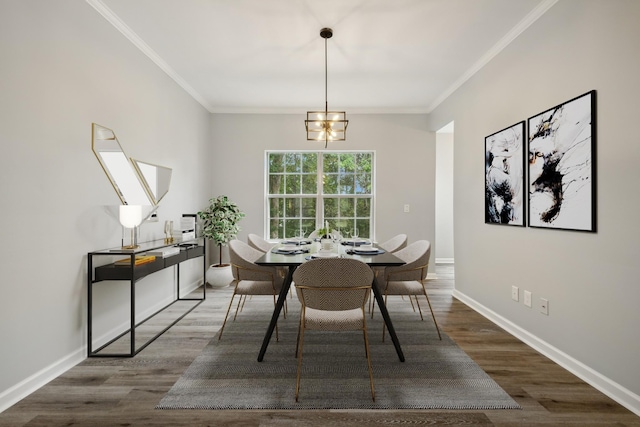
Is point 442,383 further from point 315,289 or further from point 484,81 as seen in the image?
point 484,81

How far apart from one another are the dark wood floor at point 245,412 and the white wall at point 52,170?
0.25 m

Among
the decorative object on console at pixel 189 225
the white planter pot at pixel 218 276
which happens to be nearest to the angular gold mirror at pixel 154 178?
the decorative object on console at pixel 189 225

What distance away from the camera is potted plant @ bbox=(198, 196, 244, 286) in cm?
451

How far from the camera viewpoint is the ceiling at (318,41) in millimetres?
2633

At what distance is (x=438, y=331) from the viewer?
2834 millimetres

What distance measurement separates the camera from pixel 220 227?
4512 millimetres

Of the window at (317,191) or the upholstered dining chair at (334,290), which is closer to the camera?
the upholstered dining chair at (334,290)

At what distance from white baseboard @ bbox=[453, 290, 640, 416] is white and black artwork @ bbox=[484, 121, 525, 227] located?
962 mm

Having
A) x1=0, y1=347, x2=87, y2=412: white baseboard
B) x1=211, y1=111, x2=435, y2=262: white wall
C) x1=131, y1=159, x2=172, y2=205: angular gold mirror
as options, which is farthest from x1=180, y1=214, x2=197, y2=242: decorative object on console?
x1=0, y1=347, x2=87, y2=412: white baseboard

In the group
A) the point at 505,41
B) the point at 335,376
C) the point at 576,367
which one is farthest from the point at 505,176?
the point at 335,376

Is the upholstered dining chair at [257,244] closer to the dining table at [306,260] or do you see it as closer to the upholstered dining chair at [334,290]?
the dining table at [306,260]

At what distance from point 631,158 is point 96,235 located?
12.3 feet

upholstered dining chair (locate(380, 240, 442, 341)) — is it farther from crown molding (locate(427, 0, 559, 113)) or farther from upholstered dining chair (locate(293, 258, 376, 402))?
crown molding (locate(427, 0, 559, 113))

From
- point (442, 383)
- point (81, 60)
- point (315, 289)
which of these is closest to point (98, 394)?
point (315, 289)
